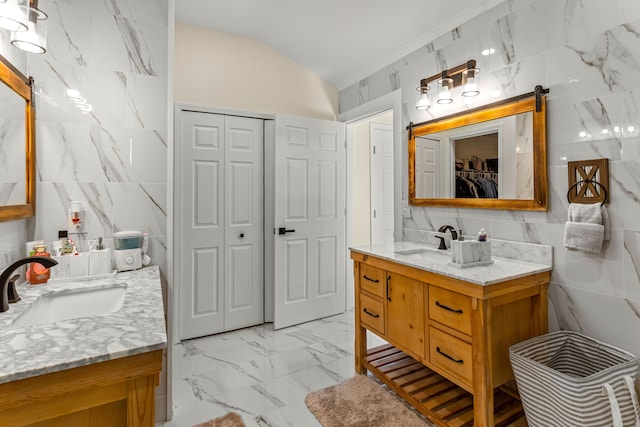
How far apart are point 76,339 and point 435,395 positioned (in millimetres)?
1845

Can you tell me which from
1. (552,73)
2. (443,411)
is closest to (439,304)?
(443,411)

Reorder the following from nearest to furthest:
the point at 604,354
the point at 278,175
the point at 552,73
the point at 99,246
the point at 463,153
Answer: the point at 604,354, the point at 99,246, the point at 552,73, the point at 463,153, the point at 278,175

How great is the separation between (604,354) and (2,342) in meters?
2.32

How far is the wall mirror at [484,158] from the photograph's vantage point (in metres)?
1.88

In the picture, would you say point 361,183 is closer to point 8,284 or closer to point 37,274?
point 37,274

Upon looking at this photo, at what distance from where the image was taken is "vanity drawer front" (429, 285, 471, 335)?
1.62m

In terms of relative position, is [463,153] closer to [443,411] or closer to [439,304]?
[439,304]

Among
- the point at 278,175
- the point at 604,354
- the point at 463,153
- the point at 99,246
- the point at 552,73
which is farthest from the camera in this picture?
the point at 278,175

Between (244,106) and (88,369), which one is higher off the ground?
(244,106)

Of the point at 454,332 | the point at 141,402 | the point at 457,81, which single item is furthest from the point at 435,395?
the point at 457,81

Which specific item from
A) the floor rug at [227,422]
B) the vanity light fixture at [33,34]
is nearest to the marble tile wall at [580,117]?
the floor rug at [227,422]

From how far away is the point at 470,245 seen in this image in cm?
182

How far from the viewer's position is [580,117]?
66.6 inches

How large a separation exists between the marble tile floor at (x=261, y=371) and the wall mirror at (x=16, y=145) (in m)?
1.35
